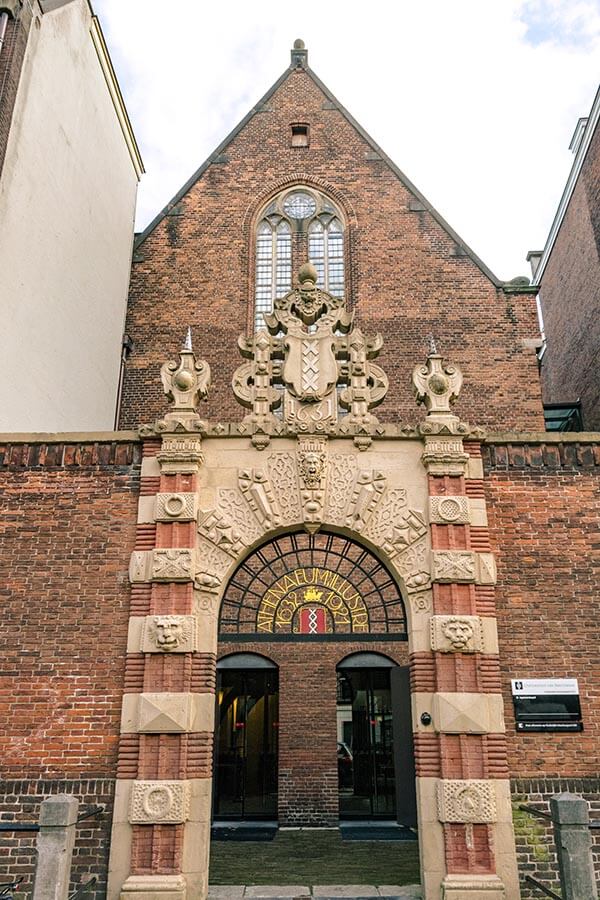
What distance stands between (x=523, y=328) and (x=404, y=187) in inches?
191

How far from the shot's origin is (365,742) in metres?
16.3

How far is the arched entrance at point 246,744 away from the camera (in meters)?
15.9

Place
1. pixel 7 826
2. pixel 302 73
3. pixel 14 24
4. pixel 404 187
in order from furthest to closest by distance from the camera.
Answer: pixel 302 73 → pixel 404 187 → pixel 14 24 → pixel 7 826

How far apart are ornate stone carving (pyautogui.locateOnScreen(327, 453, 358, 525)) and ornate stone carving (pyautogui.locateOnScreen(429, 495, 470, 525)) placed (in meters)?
1.01

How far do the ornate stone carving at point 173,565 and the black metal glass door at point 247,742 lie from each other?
8.36 m

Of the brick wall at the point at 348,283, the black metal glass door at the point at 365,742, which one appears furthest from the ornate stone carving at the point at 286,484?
the black metal glass door at the point at 365,742

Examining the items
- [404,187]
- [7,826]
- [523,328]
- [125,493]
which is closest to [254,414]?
[125,493]

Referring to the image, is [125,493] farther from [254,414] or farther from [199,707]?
[199,707]

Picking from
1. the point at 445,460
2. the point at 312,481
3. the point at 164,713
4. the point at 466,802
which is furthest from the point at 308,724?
the point at 445,460

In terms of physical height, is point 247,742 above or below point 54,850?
above

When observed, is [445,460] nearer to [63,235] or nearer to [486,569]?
[486,569]

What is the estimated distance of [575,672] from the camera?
8.27 metres

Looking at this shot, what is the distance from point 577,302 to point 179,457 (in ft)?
50.2

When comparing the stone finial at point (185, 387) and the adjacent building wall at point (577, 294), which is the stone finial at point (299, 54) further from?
the stone finial at point (185, 387)
